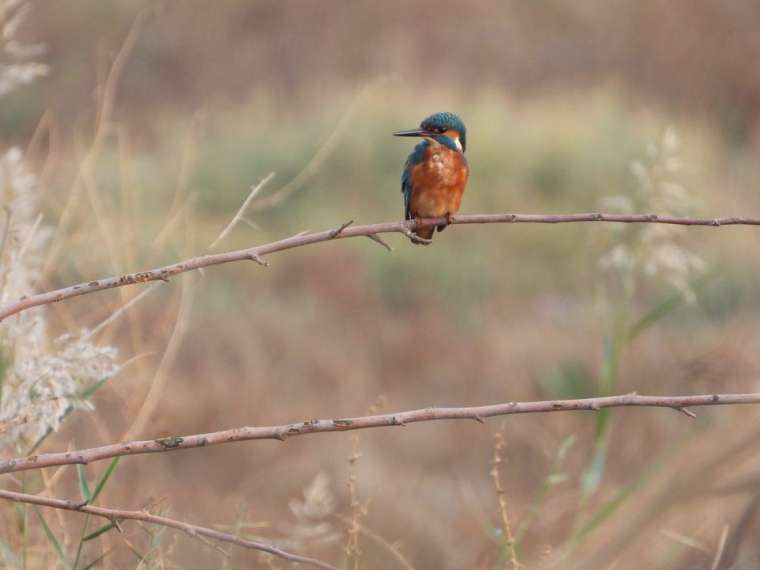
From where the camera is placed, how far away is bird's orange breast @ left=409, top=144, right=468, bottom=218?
2.00m

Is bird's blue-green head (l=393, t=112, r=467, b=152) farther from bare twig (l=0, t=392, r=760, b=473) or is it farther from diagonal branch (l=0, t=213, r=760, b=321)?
bare twig (l=0, t=392, r=760, b=473)

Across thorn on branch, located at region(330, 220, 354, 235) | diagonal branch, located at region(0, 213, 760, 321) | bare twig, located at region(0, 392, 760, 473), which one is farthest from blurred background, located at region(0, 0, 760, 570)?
thorn on branch, located at region(330, 220, 354, 235)

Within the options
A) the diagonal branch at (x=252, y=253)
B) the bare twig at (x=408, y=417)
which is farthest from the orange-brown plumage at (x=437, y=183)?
the bare twig at (x=408, y=417)

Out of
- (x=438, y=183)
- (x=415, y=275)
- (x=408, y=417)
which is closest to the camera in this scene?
(x=408, y=417)

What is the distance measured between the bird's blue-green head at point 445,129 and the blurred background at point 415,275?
0.11 metres

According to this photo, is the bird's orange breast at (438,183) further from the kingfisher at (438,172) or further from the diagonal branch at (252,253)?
the diagonal branch at (252,253)

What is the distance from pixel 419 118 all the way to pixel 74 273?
364 cm

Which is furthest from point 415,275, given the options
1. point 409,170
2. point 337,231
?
point 337,231

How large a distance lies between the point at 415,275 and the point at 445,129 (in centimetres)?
494

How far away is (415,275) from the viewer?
22.8 feet

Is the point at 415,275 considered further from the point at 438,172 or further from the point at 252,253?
the point at 252,253

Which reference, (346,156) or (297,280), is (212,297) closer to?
(297,280)

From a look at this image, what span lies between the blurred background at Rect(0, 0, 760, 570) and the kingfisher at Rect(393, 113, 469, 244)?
0.13 meters

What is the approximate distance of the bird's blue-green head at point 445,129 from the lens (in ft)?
6.52
